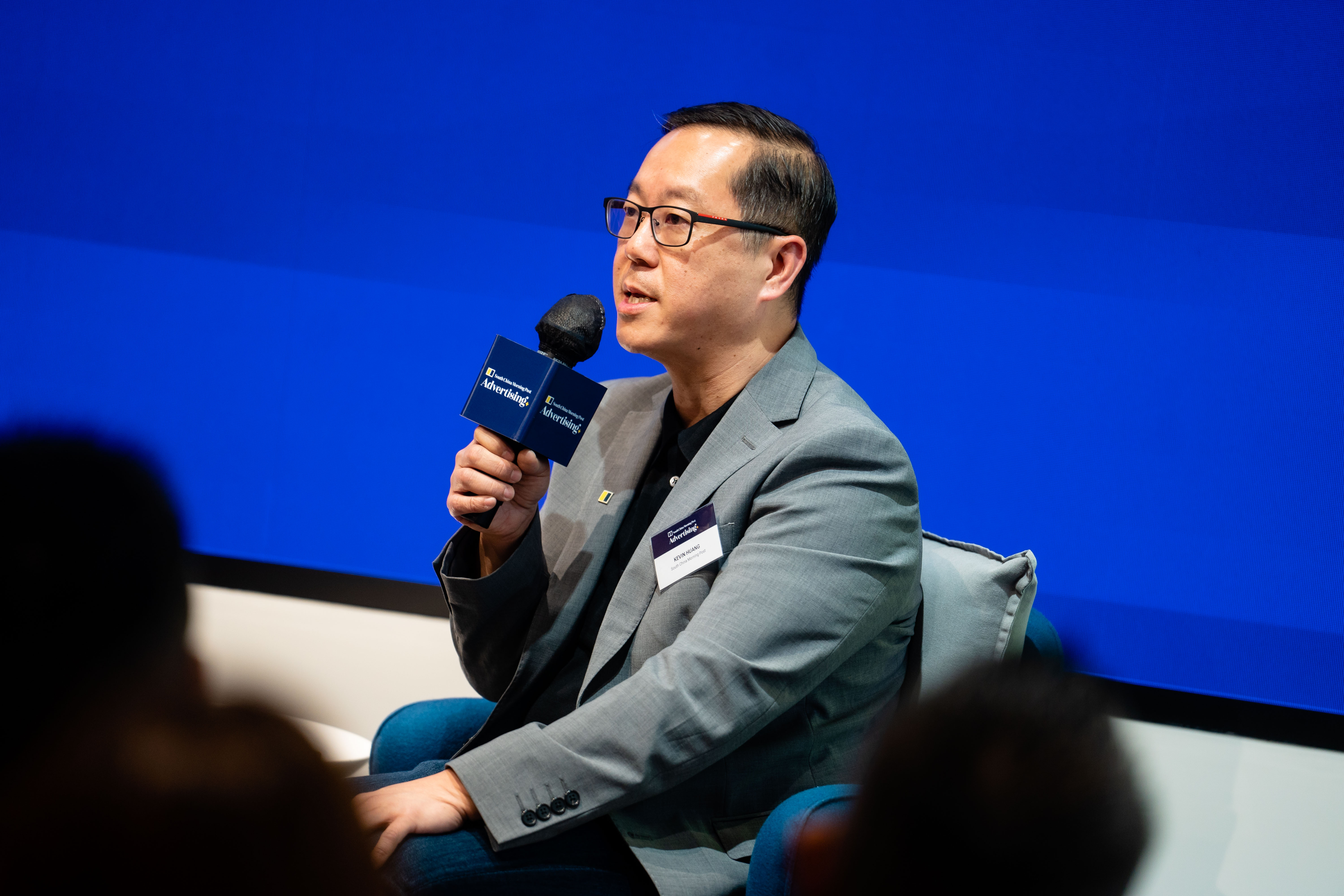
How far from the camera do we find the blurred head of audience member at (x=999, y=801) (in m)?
0.65

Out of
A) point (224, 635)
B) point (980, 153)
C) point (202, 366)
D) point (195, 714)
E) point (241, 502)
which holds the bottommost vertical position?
point (224, 635)

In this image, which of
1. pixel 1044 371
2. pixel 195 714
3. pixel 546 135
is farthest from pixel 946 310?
pixel 195 714

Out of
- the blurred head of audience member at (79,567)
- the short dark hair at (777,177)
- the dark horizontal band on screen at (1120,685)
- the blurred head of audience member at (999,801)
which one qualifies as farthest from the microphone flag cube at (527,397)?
the dark horizontal band on screen at (1120,685)

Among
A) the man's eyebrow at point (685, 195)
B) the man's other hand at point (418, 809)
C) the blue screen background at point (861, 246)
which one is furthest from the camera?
the blue screen background at point (861, 246)

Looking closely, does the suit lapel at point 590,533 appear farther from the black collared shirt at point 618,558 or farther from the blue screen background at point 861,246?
the blue screen background at point 861,246

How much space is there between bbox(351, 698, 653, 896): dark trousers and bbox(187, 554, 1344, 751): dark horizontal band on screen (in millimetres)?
1373

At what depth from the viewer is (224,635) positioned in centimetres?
347

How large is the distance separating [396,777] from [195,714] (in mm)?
1086

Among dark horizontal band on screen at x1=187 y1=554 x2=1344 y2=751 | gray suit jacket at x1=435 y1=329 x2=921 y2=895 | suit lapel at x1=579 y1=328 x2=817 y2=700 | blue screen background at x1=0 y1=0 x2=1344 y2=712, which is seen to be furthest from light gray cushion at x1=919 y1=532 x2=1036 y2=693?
blue screen background at x1=0 y1=0 x2=1344 y2=712

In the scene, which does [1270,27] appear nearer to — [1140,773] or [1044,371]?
[1044,371]

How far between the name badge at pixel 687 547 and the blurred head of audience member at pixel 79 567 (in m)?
0.82

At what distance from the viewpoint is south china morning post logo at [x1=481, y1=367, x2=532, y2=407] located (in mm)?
1567

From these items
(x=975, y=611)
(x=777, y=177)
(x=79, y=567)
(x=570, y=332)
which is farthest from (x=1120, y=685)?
(x=79, y=567)

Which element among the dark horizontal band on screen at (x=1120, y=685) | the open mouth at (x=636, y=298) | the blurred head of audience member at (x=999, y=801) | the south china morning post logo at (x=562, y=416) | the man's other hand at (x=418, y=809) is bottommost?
the dark horizontal band on screen at (x=1120, y=685)
